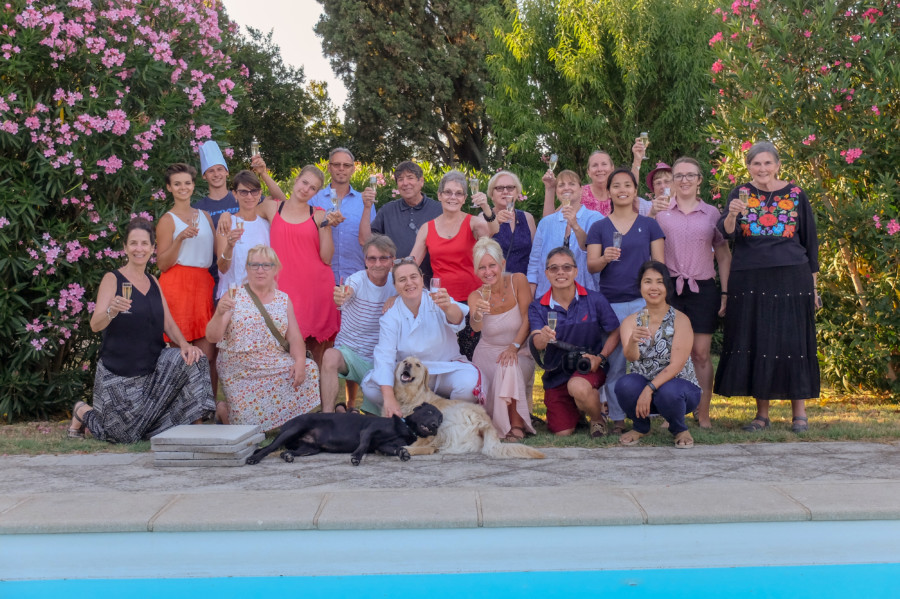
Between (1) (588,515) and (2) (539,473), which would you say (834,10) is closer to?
(2) (539,473)

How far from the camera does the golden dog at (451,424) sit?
4.84 metres

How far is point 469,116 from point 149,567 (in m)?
22.2

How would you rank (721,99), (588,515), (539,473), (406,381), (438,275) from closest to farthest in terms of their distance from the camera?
(588,515) → (539,473) → (406,381) → (438,275) → (721,99)

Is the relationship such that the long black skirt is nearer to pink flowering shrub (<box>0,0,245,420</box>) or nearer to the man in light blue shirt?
the man in light blue shirt

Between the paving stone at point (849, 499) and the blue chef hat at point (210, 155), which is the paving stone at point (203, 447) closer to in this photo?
the blue chef hat at point (210, 155)

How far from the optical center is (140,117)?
633 centimetres

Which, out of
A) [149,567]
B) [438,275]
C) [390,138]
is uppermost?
[390,138]

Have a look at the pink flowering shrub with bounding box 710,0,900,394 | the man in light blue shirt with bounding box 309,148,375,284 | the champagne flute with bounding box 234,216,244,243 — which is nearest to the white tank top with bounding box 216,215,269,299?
the champagne flute with bounding box 234,216,244,243

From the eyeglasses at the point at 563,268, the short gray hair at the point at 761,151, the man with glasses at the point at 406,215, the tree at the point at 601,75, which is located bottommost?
the eyeglasses at the point at 563,268

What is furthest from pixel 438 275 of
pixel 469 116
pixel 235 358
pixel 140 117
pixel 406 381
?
pixel 469 116

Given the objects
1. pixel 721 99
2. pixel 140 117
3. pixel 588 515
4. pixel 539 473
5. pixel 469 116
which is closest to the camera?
pixel 588 515

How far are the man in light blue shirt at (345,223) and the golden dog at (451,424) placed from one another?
1461 mm

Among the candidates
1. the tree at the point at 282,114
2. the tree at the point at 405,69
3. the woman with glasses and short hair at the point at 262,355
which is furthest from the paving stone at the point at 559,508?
the tree at the point at 282,114

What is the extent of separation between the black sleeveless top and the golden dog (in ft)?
5.55
